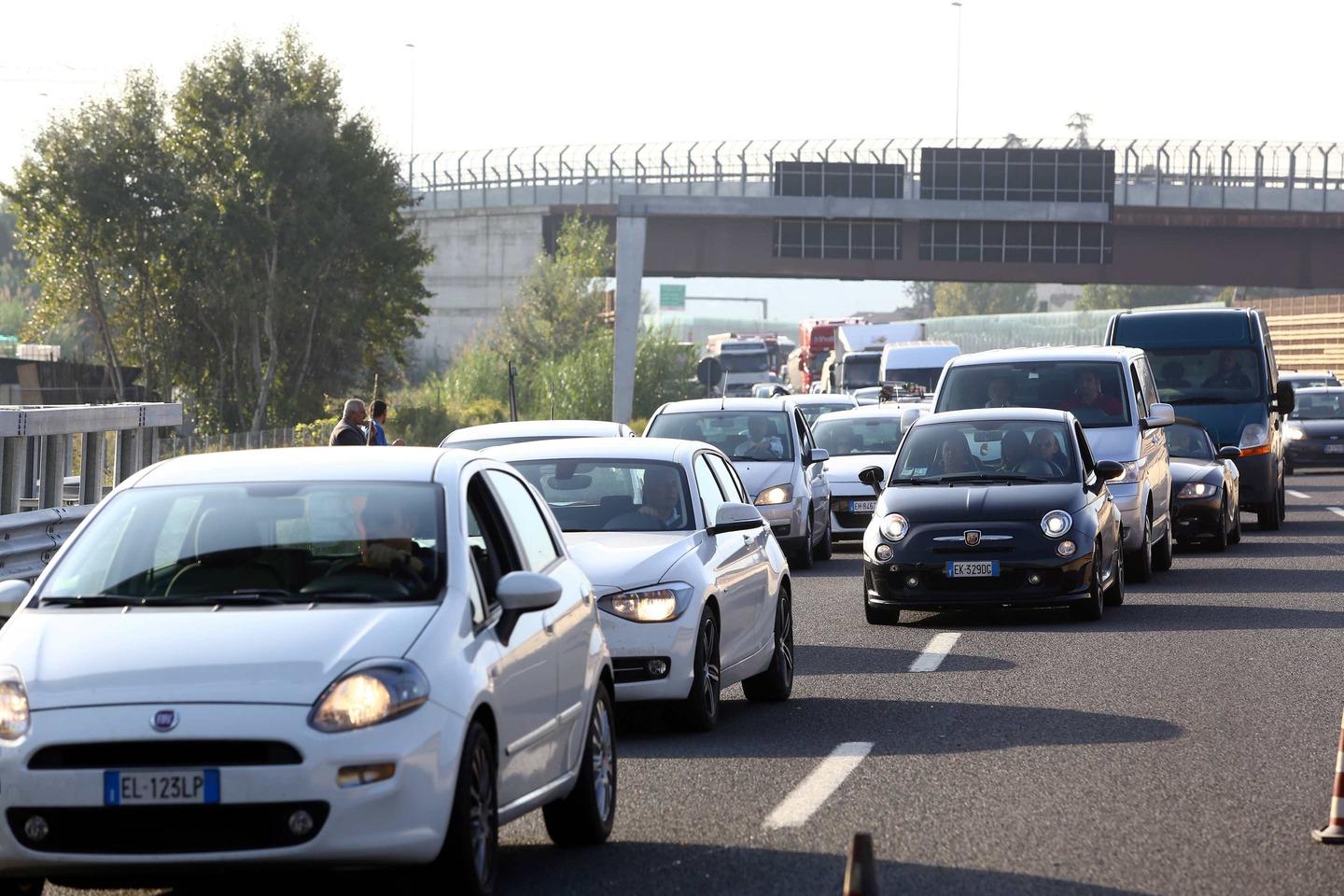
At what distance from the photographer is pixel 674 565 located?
34.5 ft

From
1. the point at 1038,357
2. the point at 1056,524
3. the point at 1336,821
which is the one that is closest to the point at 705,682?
the point at 1336,821

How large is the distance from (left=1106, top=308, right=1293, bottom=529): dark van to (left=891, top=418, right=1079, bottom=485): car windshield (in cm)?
1042

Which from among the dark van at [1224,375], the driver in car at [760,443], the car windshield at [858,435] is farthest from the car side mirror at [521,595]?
the dark van at [1224,375]

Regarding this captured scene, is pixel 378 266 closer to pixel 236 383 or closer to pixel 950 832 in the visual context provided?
pixel 236 383

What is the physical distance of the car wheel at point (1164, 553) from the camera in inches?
830

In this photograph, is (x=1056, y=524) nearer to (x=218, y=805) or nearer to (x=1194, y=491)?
(x=1194, y=491)

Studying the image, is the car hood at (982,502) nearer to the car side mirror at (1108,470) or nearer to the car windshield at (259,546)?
the car side mirror at (1108,470)

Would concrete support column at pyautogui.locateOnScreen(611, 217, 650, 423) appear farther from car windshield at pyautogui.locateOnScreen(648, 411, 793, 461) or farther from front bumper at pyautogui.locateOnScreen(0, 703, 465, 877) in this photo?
front bumper at pyautogui.locateOnScreen(0, 703, 465, 877)

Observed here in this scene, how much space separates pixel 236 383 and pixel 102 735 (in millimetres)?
52822

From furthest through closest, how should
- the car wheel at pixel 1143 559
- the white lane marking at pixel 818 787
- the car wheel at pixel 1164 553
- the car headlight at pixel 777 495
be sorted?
the car headlight at pixel 777 495, the car wheel at pixel 1164 553, the car wheel at pixel 1143 559, the white lane marking at pixel 818 787

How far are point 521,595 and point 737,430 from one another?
16647 mm

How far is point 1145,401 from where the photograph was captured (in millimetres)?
21156

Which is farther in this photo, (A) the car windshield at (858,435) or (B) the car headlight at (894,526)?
(A) the car windshield at (858,435)

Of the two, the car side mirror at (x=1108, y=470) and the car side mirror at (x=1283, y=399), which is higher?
the car side mirror at (x=1283, y=399)
